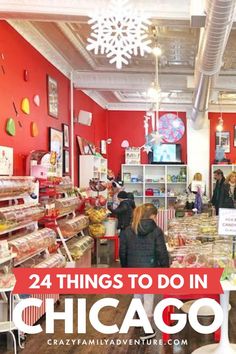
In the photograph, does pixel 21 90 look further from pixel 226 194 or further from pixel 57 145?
pixel 226 194

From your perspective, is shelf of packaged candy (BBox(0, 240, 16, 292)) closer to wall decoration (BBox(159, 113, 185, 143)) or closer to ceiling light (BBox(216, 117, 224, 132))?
ceiling light (BBox(216, 117, 224, 132))

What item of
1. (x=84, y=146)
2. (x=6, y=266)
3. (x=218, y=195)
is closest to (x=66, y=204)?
(x=6, y=266)

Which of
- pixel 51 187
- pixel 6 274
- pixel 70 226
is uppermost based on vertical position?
pixel 51 187

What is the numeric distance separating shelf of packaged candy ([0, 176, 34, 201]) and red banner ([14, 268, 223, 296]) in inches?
35.9

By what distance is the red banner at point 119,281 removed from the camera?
144 inches

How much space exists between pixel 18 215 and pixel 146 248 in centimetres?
137

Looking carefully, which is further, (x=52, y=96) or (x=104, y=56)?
(x=104, y=56)

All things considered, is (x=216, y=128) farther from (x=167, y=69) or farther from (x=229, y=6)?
(x=229, y=6)

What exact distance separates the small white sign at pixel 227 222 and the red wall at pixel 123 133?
876 centimetres

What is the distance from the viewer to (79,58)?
769 cm

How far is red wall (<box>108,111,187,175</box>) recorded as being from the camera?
13039 mm

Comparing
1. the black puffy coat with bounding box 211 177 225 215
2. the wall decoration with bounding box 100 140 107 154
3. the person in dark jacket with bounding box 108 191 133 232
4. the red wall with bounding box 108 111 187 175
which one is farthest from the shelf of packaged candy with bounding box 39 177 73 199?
the red wall with bounding box 108 111 187 175

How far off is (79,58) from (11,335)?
4927mm

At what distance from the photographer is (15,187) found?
15.4ft
